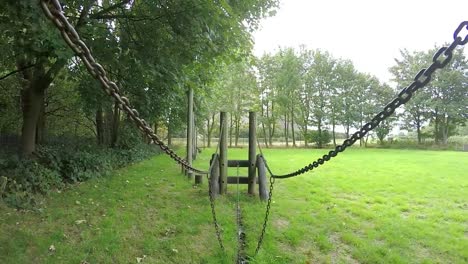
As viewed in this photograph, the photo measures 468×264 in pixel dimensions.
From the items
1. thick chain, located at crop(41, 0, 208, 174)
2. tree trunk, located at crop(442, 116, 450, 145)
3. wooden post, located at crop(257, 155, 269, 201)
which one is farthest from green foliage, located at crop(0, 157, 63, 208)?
tree trunk, located at crop(442, 116, 450, 145)

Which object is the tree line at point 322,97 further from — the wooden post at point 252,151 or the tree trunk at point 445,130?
the wooden post at point 252,151

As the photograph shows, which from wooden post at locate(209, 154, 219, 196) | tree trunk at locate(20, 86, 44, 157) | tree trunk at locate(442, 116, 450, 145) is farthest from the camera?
tree trunk at locate(442, 116, 450, 145)

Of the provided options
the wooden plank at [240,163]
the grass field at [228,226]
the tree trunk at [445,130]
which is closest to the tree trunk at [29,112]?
the grass field at [228,226]

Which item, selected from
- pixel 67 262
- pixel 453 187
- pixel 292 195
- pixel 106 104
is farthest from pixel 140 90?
pixel 453 187

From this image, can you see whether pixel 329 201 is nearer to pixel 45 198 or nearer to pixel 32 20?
pixel 45 198

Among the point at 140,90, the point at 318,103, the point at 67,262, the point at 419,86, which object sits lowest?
the point at 67,262

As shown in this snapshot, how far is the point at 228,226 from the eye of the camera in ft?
18.8

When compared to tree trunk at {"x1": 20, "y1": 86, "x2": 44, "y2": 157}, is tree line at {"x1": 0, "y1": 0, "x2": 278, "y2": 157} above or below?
above

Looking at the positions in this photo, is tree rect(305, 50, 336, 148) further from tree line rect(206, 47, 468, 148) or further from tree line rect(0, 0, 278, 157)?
tree line rect(0, 0, 278, 157)

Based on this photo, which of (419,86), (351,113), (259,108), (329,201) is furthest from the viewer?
(259,108)

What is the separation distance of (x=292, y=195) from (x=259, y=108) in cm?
3422

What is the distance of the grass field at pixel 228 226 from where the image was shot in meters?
4.60

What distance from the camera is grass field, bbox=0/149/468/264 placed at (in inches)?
181

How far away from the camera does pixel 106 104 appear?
32.5 ft
